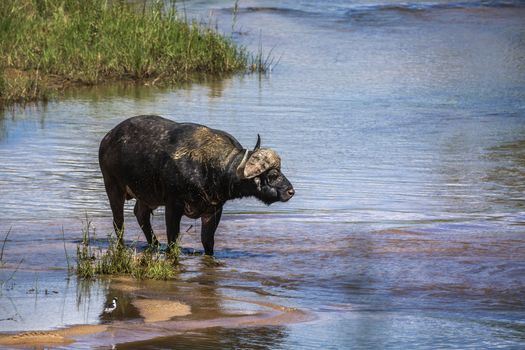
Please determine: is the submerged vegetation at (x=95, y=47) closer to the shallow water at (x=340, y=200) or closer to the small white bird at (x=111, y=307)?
the shallow water at (x=340, y=200)

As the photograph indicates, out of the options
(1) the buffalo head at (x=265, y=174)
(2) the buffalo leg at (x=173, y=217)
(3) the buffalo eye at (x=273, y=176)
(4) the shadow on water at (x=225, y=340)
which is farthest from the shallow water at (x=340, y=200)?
(3) the buffalo eye at (x=273, y=176)

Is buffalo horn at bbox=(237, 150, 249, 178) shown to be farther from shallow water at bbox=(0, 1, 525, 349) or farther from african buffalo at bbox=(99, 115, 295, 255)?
shallow water at bbox=(0, 1, 525, 349)

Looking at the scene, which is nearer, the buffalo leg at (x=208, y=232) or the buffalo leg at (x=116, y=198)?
the buffalo leg at (x=208, y=232)

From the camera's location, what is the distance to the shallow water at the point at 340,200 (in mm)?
7375

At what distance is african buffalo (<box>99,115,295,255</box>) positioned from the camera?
28.9ft

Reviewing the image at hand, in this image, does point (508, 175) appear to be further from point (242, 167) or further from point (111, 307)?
point (111, 307)

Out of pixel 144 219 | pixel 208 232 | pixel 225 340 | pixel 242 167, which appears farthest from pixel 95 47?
pixel 225 340

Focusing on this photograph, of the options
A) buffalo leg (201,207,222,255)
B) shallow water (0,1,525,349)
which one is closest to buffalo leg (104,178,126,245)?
shallow water (0,1,525,349)

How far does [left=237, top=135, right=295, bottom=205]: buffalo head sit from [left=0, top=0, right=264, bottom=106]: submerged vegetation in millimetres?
8185

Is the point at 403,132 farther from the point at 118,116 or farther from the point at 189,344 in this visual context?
the point at 189,344

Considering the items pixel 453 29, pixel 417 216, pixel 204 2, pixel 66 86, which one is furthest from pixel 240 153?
pixel 204 2

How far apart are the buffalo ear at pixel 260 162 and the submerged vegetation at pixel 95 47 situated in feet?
27.2

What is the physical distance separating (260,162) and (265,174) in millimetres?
140

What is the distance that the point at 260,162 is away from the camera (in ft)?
28.5
